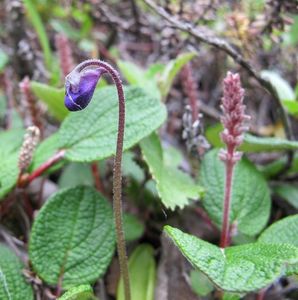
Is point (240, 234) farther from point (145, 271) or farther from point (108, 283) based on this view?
point (108, 283)

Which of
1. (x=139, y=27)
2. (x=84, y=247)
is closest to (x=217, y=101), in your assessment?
(x=139, y=27)

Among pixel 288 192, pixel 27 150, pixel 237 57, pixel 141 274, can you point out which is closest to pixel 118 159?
pixel 27 150

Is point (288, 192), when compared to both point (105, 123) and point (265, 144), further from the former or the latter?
point (105, 123)

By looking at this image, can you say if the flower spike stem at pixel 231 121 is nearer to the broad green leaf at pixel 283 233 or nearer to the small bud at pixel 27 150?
the broad green leaf at pixel 283 233

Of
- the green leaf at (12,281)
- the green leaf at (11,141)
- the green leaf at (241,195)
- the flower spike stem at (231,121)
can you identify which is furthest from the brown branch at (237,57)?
the green leaf at (12,281)

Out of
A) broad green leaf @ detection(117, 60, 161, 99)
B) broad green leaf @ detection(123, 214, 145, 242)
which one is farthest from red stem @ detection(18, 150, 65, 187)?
broad green leaf @ detection(117, 60, 161, 99)

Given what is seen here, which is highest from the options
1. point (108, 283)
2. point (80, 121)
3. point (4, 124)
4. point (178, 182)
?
point (80, 121)
